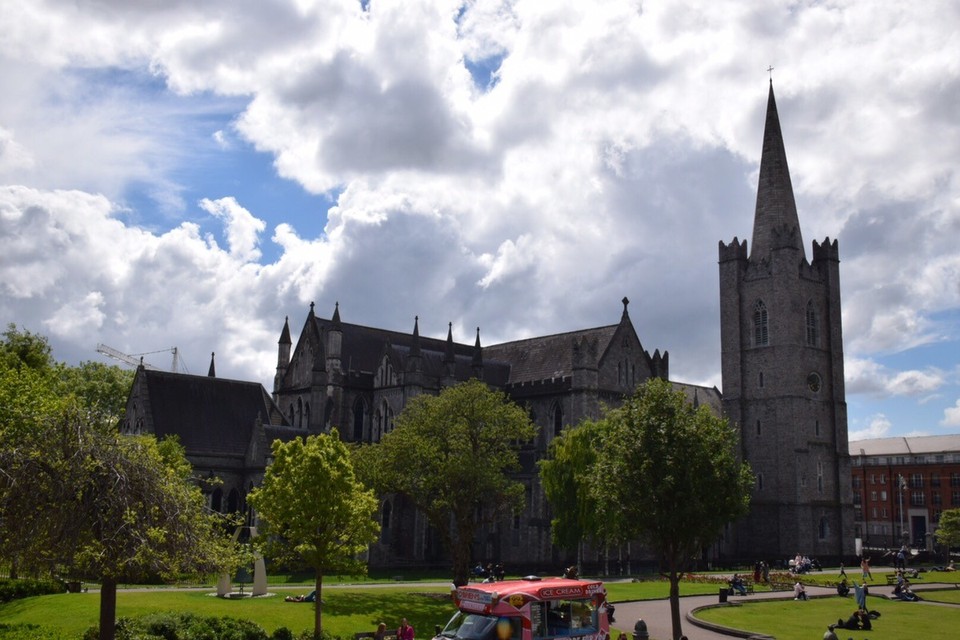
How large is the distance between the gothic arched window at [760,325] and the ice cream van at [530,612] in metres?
60.2

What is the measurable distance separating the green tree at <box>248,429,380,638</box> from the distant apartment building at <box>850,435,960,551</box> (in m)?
93.4

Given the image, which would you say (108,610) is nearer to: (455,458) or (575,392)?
(455,458)

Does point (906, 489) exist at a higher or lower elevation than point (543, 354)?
lower

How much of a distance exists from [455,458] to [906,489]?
302ft

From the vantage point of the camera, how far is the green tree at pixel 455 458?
47844 millimetres

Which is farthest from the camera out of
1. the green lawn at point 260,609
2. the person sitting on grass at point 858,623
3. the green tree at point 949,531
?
the green tree at point 949,531

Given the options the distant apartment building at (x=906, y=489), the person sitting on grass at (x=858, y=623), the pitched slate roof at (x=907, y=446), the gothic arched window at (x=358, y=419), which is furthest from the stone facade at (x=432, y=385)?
the pitched slate roof at (x=907, y=446)

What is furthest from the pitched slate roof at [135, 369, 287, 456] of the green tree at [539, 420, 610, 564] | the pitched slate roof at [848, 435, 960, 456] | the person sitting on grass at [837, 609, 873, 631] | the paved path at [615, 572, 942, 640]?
the pitched slate roof at [848, 435, 960, 456]

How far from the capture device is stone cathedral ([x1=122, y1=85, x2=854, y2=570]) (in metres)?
67.0

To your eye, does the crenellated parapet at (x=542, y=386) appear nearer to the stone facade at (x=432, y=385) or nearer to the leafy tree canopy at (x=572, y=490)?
the stone facade at (x=432, y=385)

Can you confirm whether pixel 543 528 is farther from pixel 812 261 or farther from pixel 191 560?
pixel 191 560

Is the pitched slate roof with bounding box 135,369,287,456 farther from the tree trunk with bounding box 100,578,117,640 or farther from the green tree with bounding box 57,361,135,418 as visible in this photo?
the tree trunk with bounding box 100,578,117,640

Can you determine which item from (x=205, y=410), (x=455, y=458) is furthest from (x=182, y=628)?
(x=205, y=410)

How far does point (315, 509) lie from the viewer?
34938 mm
